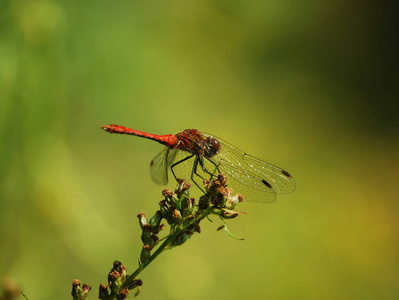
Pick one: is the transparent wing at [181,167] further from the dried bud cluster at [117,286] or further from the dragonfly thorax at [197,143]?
the dried bud cluster at [117,286]

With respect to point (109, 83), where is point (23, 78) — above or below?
below

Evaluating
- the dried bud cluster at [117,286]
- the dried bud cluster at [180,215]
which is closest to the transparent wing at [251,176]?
the dried bud cluster at [180,215]

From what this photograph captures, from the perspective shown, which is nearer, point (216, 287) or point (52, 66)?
point (52, 66)

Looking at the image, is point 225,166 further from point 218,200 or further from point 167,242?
point 167,242

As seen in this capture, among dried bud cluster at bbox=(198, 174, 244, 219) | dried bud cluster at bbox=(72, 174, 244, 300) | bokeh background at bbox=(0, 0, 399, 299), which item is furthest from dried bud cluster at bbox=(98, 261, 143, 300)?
bokeh background at bbox=(0, 0, 399, 299)

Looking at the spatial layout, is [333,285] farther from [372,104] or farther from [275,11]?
[275,11]

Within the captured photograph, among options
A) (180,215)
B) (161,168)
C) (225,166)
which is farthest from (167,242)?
(161,168)

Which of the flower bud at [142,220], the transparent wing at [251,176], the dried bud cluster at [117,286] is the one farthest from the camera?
the transparent wing at [251,176]

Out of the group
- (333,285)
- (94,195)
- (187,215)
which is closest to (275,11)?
(333,285)
